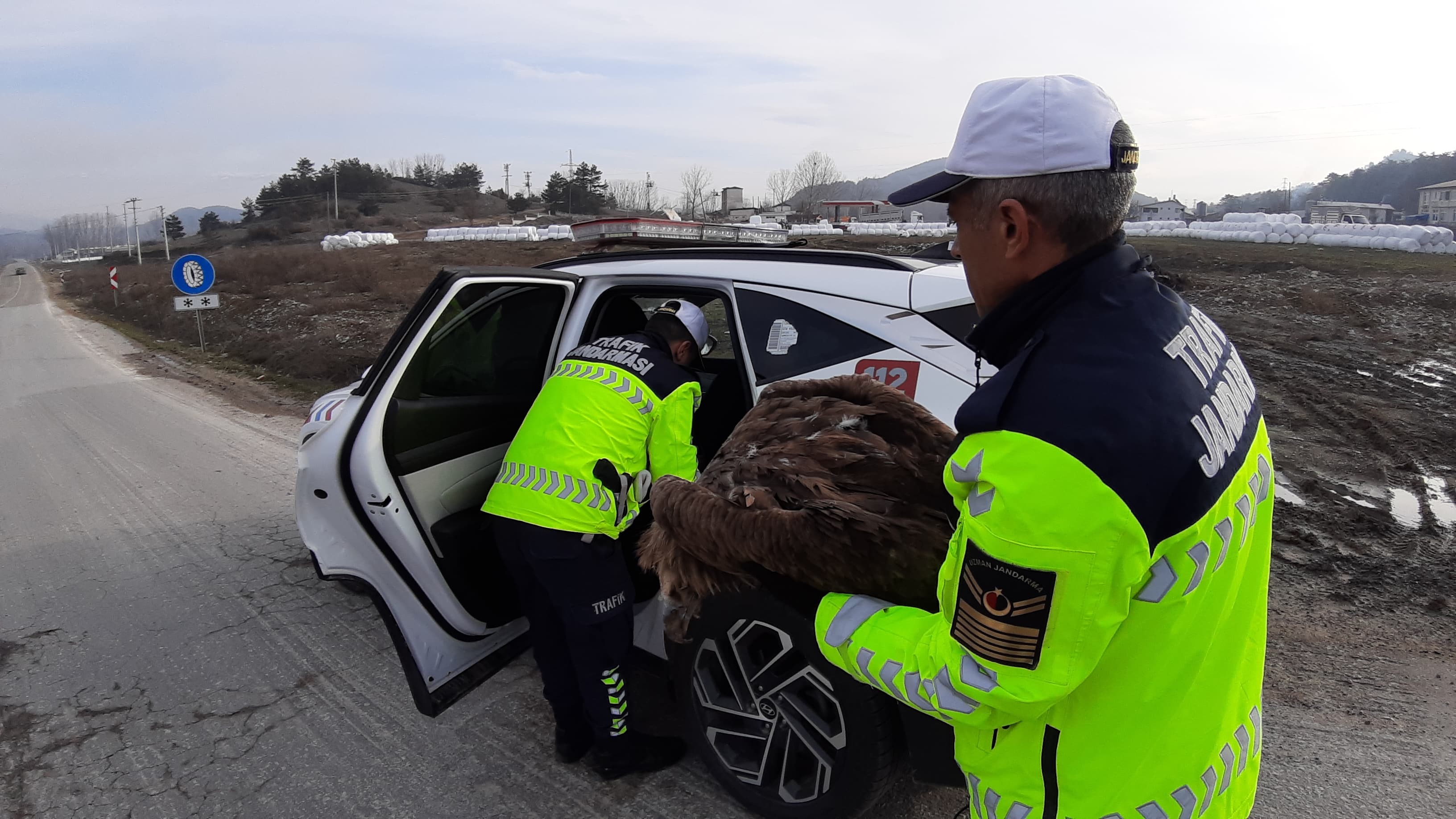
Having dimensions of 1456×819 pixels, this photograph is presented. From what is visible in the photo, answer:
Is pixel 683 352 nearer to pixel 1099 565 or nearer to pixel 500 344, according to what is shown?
pixel 500 344

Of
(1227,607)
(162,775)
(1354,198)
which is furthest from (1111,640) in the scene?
(1354,198)

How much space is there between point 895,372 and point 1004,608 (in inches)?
57.5

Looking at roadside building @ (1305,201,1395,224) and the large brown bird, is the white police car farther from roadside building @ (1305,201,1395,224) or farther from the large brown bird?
roadside building @ (1305,201,1395,224)

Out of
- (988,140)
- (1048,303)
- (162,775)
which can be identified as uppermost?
(988,140)

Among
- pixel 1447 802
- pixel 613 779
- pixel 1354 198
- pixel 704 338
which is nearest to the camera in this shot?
pixel 1447 802

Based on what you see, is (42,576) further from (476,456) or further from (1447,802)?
(1447,802)

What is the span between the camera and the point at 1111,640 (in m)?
1.15

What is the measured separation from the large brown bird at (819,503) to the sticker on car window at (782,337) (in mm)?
487

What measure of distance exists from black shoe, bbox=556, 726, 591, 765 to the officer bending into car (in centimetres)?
193

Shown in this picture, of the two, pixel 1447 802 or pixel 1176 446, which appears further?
pixel 1447 802

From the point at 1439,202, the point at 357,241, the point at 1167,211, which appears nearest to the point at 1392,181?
the point at 1439,202

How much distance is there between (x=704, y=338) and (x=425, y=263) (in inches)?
1064

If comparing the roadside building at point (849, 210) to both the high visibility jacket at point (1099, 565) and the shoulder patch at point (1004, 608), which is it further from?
the shoulder patch at point (1004, 608)

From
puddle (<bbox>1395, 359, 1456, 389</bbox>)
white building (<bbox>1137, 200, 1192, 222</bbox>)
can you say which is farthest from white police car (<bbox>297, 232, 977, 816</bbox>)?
white building (<bbox>1137, 200, 1192, 222</bbox>)
